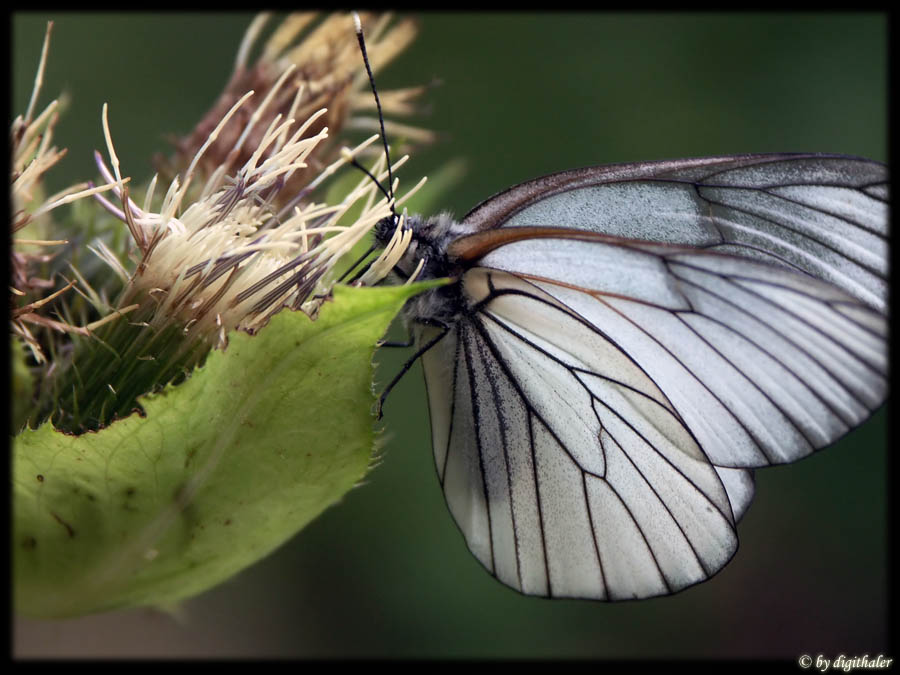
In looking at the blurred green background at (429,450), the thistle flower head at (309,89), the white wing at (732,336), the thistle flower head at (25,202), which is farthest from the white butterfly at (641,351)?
the blurred green background at (429,450)

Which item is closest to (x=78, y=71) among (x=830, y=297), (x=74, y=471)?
(x=74, y=471)

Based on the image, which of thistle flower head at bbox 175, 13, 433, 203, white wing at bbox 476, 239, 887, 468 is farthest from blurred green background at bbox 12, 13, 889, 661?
white wing at bbox 476, 239, 887, 468

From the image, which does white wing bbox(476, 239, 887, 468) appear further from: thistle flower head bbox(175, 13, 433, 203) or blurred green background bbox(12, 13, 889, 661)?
blurred green background bbox(12, 13, 889, 661)

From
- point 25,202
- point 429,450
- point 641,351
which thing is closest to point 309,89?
point 25,202

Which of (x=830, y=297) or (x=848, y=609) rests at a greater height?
(x=830, y=297)

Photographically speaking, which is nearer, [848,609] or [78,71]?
[78,71]

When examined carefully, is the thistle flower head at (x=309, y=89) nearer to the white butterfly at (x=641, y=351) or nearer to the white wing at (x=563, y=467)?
the white butterfly at (x=641, y=351)

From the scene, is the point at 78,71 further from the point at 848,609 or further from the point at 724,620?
the point at 848,609
